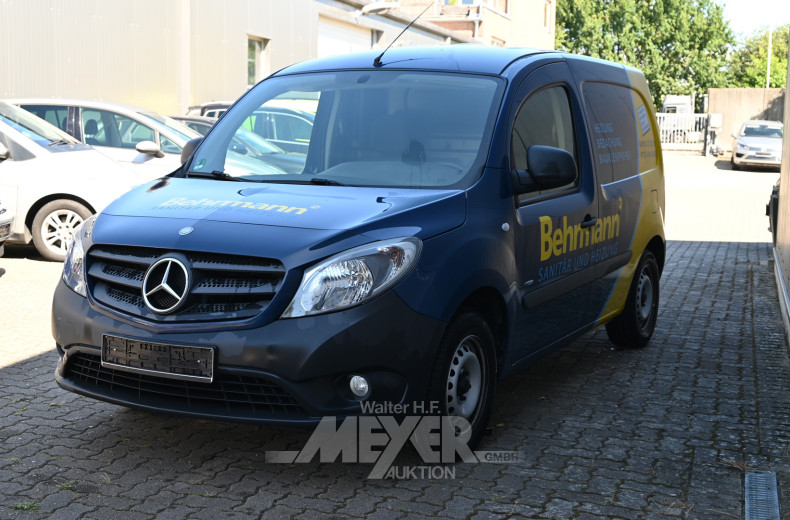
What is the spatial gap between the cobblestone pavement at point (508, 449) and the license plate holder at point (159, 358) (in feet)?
1.68

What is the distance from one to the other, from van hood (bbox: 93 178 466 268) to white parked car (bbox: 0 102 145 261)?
20.0ft

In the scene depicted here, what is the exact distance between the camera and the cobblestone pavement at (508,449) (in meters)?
4.07

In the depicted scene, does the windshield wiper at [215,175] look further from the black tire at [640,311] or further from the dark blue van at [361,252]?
the black tire at [640,311]

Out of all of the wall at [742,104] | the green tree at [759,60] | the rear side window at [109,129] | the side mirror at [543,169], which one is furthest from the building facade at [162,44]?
the green tree at [759,60]

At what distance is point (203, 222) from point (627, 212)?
10.3 feet

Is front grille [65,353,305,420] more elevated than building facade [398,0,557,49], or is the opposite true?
building facade [398,0,557,49]

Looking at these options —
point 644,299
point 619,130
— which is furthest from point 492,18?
point 619,130

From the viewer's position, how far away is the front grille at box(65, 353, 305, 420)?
405cm

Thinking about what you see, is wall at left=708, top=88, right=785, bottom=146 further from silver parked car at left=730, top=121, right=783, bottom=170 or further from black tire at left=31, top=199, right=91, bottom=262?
black tire at left=31, top=199, right=91, bottom=262

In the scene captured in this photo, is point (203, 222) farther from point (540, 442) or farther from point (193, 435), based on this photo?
point (540, 442)

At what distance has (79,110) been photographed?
1252 centimetres

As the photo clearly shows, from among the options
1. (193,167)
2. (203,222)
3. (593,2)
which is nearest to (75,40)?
(193,167)

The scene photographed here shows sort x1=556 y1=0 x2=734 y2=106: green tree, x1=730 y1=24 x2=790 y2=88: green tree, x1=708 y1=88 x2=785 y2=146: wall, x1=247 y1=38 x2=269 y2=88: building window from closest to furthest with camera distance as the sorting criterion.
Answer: x1=247 y1=38 x2=269 y2=88: building window → x1=708 y1=88 x2=785 y2=146: wall → x1=556 y1=0 x2=734 y2=106: green tree → x1=730 y1=24 x2=790 y2=88: green tree

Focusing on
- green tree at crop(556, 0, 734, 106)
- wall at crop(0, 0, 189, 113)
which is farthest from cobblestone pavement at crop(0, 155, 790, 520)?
green tree at crop(556, 0, 734, 106)
